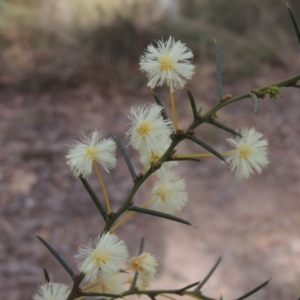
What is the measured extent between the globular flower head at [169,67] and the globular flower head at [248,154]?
7cm

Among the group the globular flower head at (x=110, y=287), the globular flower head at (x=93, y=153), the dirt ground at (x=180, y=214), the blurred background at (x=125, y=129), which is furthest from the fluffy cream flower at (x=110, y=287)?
the dirt ground at (x=180, y=214)

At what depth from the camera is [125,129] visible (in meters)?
3.02

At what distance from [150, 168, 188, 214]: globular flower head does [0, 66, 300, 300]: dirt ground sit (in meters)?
1.26

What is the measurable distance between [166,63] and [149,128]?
0.19 ft

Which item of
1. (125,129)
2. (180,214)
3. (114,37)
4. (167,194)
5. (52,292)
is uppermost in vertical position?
(114,37)

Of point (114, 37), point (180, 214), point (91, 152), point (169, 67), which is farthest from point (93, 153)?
point (114, 37)

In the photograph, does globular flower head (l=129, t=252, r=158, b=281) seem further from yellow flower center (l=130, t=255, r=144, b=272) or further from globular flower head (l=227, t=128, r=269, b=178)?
globular flower head (l=227, t=128, r=269, b=178)

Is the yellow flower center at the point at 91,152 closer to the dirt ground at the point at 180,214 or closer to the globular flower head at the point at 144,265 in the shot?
the globular flower head at the point at 144,265

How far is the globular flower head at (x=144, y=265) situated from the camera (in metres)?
0.43

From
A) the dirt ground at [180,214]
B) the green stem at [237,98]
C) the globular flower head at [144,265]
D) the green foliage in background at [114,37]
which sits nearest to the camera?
the green stem at [237,98]

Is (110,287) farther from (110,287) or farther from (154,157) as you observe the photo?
(154,157)

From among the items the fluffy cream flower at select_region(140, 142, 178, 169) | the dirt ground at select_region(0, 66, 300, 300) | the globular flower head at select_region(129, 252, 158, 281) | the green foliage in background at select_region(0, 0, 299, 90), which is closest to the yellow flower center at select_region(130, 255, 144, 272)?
the globular flower head at select_region(129, 252, 158, 281)

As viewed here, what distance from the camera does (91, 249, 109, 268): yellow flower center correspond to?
0.36 m

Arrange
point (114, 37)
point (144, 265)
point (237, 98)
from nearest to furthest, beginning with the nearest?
point (237, 98)
point (144, 265)
point (114, 37)
